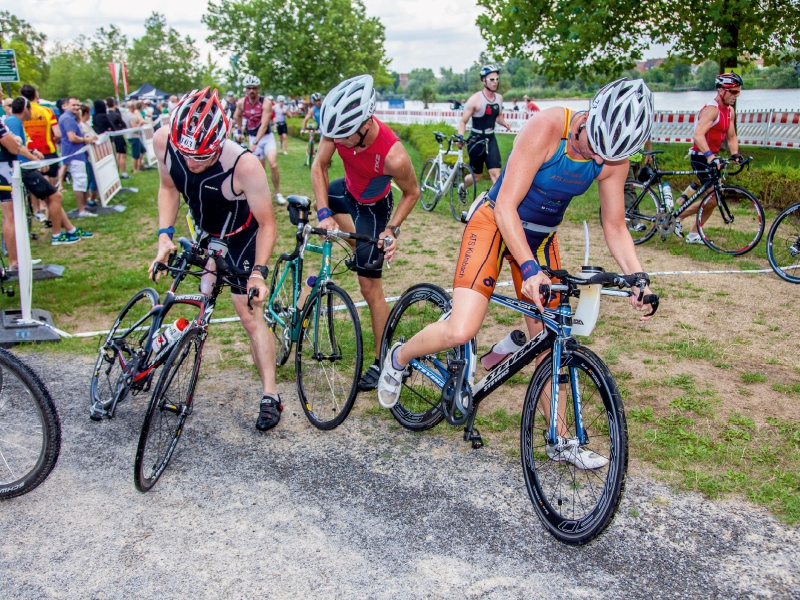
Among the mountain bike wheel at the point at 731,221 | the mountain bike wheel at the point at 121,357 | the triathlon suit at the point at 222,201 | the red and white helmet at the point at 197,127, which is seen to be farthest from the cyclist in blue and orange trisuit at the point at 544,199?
the mountain bike wheel at the point at 731,221

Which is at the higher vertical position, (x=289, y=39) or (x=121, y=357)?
(x=289, y=39)

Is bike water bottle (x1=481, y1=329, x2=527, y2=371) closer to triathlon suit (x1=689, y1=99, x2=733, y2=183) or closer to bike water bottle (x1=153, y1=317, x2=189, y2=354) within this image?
bike water bottle (x1=153, y1=317, x2=189, y2=354)

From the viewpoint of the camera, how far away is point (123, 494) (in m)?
3.71

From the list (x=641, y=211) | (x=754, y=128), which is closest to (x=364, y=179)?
(x=641, y=211)

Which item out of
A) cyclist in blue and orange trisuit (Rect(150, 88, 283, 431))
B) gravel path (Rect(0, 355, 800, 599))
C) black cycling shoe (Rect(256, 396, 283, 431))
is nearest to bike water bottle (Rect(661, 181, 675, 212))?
gravel path (Rect(0, 355, 800, 599))

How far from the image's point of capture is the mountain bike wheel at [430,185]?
1206cm

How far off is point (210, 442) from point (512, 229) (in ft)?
8.10

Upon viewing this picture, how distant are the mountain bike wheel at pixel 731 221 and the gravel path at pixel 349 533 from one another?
5.85m

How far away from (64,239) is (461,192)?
21.7 feet

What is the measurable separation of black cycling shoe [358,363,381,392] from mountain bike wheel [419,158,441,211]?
736 centimetres

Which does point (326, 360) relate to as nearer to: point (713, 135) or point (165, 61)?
point (713, 135)

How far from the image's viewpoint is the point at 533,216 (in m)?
3.74

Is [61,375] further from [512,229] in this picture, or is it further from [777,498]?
[777,498]

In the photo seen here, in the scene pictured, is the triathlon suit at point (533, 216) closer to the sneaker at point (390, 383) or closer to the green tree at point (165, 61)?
the sneaker at point (390, 383)
